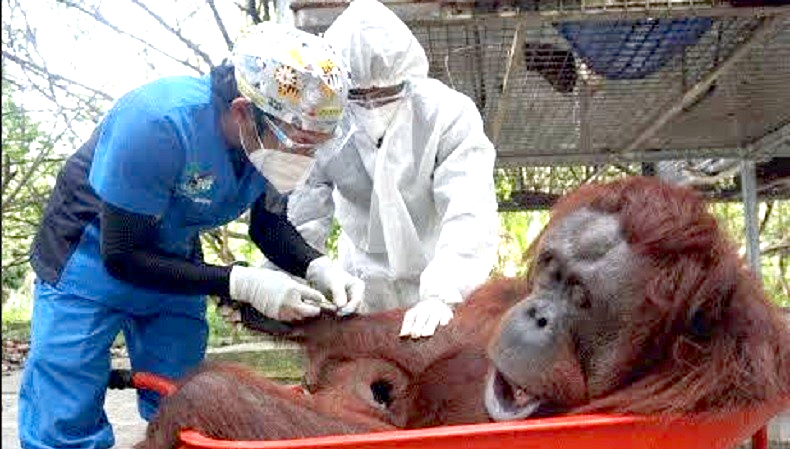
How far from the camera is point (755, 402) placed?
149 centimetres

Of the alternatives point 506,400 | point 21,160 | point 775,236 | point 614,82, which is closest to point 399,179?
point 506,400

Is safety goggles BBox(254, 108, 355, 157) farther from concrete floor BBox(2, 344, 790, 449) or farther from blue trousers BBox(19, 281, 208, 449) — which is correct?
concrete floor BBox(2, 344, 790, 449)

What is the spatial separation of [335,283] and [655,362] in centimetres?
85

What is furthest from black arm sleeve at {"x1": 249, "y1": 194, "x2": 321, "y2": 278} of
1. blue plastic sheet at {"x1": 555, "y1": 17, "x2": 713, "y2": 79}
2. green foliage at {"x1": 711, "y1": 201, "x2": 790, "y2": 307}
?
green foliage at {"x1": 711, "y1": 201, "x2": 790, "y2": 307}

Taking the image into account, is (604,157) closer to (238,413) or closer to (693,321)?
(693,321)

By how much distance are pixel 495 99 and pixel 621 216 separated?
8.55 ft

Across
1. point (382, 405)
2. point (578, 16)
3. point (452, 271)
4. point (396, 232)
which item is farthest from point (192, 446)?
point (578, 16)

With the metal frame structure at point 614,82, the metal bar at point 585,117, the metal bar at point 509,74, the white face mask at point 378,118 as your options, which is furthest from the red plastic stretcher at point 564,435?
the metal bar at point 585,117

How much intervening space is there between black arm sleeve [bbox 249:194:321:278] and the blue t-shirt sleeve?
15.5 inches

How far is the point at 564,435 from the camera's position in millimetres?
1310

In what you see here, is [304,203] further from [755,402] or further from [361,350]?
[755,402]

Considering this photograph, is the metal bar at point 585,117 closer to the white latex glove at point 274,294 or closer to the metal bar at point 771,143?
the metal bar at point 771,143

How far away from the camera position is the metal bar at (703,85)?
3221mm

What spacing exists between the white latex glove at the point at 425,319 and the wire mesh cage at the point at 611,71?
990 millimetres
